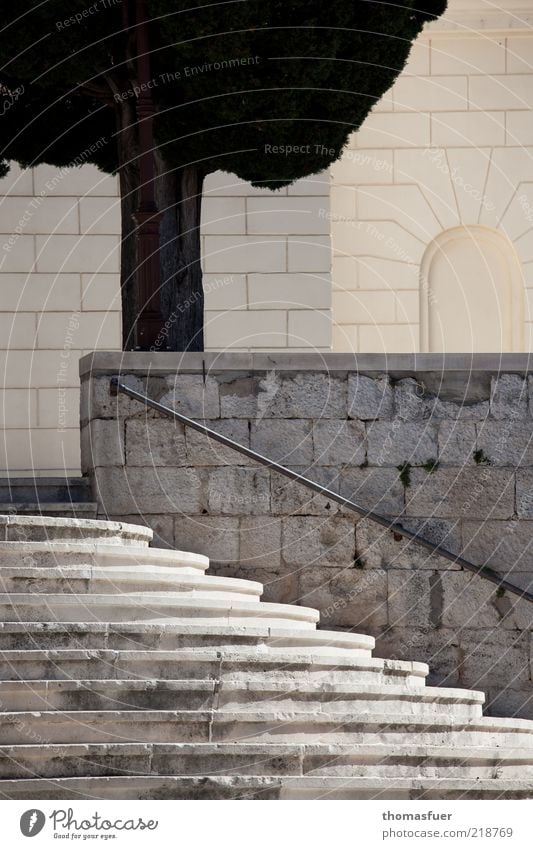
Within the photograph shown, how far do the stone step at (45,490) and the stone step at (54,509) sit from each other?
23 cm

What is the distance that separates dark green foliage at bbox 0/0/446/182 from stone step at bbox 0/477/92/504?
2930 mm

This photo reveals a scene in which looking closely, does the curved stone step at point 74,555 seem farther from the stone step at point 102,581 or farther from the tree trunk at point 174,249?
the tree trunk at point 174,249

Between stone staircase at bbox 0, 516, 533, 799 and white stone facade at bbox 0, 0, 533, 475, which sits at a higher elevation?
white stone facade at bbox 0, 0, 533, 475

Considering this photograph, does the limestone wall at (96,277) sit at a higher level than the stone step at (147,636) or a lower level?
higher

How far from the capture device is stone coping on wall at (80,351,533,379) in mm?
11039

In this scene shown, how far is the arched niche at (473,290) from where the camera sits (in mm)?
16688

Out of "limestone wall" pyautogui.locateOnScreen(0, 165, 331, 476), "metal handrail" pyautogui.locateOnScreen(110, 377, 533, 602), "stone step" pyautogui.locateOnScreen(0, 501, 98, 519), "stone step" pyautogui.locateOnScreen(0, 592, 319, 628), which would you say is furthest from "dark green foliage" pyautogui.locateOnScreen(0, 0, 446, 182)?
"stone step" pyautogui.locateOnScreen(0, 592, 319, 628)

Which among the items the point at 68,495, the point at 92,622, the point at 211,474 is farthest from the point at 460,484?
the point at 92,622

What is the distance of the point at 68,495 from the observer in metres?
11.2

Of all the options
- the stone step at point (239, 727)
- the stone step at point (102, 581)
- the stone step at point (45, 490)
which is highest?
the stone step at point (45, 490)

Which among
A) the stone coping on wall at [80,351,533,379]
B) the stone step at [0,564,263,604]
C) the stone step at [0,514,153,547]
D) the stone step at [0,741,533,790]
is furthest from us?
the stone coping on wall at [80,351,533,379]

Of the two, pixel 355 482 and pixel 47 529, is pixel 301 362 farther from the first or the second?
pixel 47 529

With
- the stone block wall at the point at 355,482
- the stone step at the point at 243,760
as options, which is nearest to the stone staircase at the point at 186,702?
the stone step at the point at 243,760

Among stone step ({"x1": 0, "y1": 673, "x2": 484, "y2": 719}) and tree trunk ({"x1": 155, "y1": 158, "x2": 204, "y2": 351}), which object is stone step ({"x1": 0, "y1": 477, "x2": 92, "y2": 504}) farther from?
stone step ({"x1": 0, "y1": 673, "x2": 484, "y2": 719})
